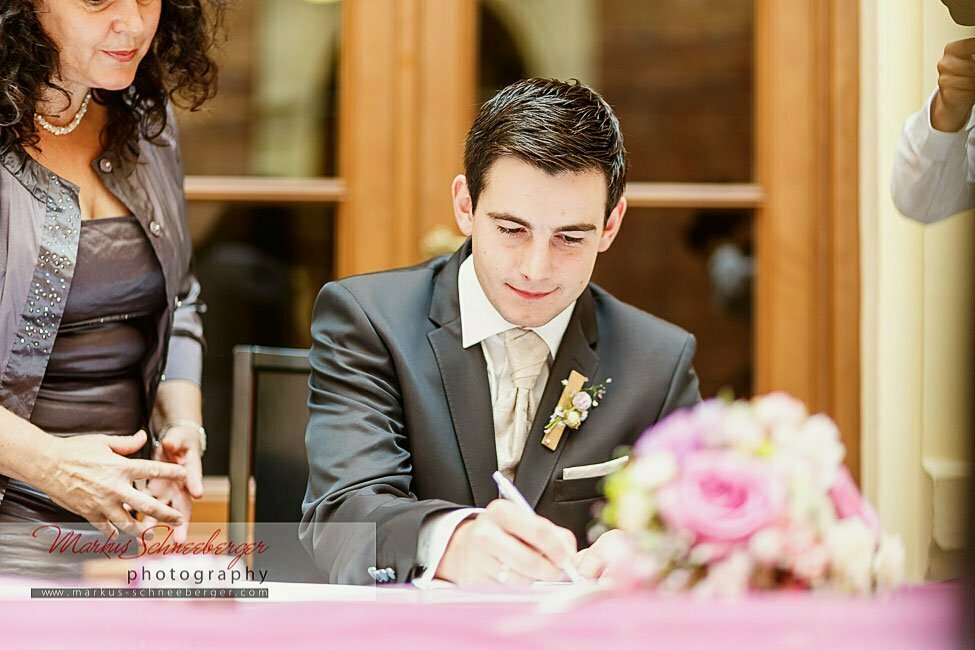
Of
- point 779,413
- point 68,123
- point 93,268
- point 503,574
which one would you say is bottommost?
point 503,574

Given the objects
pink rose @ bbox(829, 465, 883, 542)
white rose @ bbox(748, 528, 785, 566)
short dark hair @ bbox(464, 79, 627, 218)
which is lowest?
white rose @ bbox(748, 528, 785, 566)

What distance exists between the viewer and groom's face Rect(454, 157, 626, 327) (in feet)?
5.39

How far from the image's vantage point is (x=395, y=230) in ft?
9.30

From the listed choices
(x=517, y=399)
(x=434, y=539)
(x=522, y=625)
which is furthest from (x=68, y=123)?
(x=522, y=625)

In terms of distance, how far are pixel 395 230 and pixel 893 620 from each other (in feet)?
6.68

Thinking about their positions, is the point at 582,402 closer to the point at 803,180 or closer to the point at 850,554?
the point at 850,554

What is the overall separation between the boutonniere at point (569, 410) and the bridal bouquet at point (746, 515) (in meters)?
0.74

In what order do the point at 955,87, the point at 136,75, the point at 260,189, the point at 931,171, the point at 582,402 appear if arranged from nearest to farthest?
1. the point at 955,87
2. the point at 931,171
3. the point at 582,402
4. the point at 136,75
5. the point at 260,189

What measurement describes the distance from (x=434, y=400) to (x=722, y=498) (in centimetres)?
85

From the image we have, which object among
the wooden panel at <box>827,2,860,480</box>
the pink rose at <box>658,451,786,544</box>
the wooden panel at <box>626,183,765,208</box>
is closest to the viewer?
the pink rose at <box>658,451,786,544</box>

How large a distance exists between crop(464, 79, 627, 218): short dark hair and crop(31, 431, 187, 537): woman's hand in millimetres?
664

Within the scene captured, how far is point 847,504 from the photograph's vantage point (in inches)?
39.3

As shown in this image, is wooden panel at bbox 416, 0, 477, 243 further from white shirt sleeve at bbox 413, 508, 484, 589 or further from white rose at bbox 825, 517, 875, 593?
white rose at bbox 825, 517, 875, 593

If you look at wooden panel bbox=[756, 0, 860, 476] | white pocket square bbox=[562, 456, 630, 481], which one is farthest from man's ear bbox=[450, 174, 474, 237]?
wooden panel bbox=[756, 0, 860, 476]
